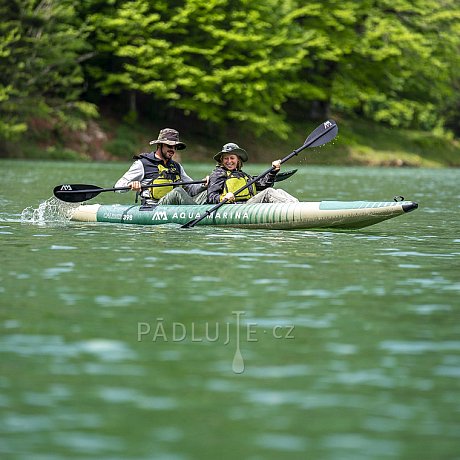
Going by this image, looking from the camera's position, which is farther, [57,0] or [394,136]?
[394,136]

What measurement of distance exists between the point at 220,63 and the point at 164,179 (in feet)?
123

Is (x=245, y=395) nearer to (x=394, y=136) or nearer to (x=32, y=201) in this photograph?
(x=32, y=201)

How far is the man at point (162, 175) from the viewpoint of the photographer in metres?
15.9

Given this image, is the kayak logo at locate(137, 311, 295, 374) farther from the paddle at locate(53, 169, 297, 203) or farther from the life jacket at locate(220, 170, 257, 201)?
the paddle at locate(53, 169, 297, 203)

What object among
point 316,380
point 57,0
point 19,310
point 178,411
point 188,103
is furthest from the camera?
point 188,103

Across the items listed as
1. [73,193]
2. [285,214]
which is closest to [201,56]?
[73,193]

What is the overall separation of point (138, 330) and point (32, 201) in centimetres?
1329

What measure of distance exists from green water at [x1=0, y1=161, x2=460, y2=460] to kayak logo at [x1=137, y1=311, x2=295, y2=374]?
2 centimetres

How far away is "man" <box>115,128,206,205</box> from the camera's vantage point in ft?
52.2

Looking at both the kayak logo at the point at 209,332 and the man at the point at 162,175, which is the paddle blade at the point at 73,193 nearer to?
the man at the point at 162,175

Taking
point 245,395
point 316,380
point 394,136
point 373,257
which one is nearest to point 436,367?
point 316,380

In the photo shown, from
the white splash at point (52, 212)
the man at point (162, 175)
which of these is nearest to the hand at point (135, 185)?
the man at point (162, 175)

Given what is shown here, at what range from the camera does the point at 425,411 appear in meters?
5.59

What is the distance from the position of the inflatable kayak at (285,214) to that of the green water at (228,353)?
1897 millimetres
